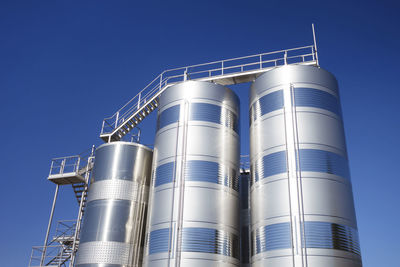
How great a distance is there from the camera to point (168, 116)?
86.5 feet

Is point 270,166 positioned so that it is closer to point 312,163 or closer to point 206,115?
point 312,163

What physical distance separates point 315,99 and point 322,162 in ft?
13.2

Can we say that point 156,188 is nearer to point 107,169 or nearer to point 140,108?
point 107,169

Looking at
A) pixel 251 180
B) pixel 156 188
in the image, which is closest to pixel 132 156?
pixel 156 188

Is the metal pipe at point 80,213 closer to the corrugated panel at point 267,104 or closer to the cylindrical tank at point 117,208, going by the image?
the cylindrical tank at point 117,208

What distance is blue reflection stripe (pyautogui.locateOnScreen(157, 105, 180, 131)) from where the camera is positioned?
25.9 metres

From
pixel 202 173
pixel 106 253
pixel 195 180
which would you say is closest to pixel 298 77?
pixel 202 173

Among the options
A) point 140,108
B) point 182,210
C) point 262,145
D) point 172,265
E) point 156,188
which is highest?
point 140,108

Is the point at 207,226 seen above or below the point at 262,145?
below

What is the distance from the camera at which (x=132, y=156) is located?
2820 centimetres

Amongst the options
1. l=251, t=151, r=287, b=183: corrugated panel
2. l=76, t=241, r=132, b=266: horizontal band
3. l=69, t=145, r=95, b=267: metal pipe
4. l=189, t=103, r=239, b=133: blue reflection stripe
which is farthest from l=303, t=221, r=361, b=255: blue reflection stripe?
l=69, t=145, r=95, b=267: metal pipe

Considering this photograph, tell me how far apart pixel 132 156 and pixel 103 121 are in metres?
7.08

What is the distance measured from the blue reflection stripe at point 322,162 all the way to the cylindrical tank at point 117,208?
11942mm

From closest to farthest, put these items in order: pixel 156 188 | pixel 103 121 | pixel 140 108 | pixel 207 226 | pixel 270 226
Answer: pixel 270 226 → pixel 207 226 → pixel 156 188 → pixel 140 108 → pixel 103 121
